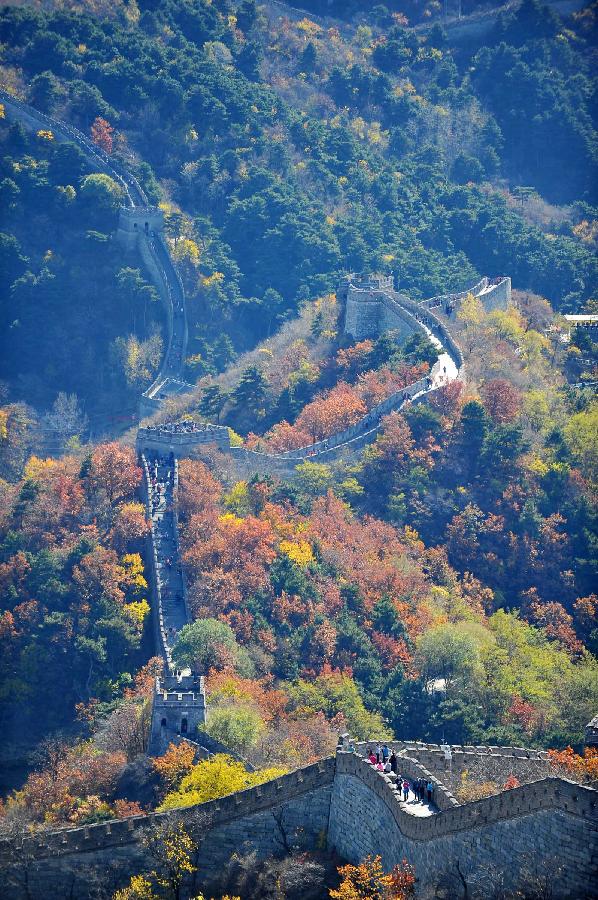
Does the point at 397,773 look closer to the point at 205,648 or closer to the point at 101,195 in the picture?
the point at 205,648

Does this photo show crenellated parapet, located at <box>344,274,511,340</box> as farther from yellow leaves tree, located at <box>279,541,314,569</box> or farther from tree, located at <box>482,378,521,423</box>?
yellow leaves tree, located at <box>279,541,314,569</box>

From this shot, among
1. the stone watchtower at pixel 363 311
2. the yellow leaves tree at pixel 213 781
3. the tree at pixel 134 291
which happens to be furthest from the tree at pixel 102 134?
the yellow leaves tree at pixel 213 781

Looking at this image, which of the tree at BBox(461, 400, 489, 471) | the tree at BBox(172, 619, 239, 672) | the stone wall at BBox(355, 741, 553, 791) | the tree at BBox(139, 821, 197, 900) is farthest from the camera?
the tree at BBox(461, 400, 489, 471)

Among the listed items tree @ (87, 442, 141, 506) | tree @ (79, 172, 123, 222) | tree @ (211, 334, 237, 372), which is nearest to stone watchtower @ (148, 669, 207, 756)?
tree @ (87, 442, 141, 506)

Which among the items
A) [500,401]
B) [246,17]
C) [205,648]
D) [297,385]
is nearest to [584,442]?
[500,401]

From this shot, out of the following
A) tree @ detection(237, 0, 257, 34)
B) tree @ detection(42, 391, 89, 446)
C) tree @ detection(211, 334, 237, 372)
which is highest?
tree @ detection(237, 0, 257, 34)

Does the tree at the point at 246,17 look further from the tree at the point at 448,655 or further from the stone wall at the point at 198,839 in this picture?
the stone wall at the point at 198,839

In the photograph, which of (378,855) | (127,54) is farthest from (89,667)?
(127,54)
